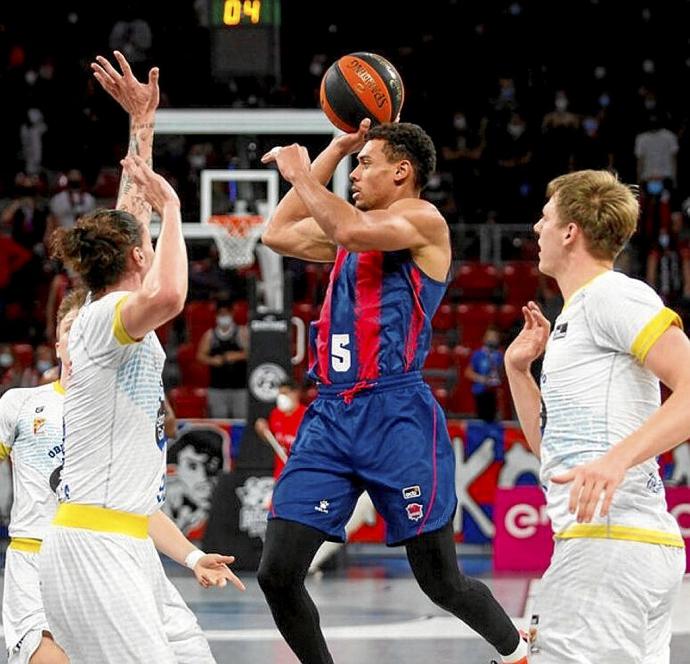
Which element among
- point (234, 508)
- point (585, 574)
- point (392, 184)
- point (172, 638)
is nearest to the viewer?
point (585, 574)

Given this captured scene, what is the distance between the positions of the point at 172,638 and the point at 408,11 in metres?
19.3

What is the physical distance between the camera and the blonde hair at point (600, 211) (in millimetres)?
4250

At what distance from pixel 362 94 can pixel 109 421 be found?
238 centimetres

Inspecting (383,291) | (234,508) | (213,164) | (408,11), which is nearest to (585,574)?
(383,291)

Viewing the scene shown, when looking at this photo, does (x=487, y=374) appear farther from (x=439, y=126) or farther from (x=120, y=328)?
(x=120, y=328)

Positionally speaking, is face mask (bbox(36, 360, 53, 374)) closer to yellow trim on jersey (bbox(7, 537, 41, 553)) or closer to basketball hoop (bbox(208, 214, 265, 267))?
basketball hoop (bbox(208, 214, 265, 267))

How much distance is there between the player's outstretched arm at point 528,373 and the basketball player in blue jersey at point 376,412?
1254mm

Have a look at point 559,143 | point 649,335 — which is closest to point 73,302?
point 649,335

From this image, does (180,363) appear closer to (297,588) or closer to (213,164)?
(213,164)

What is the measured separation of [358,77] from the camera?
6.37 metres

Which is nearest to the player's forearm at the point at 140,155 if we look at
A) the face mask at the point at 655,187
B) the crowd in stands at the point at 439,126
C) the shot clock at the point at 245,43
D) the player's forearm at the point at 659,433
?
the player's forearm at the point at 659,433

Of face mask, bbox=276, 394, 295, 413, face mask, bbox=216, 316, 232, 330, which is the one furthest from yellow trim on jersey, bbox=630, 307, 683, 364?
face mask, bbox=216, 316, 232, 330

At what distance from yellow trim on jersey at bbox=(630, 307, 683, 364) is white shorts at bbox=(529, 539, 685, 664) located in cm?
52

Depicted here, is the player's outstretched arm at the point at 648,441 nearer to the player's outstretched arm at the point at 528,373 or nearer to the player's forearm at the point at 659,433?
the player's forearm at the point at 659,433
